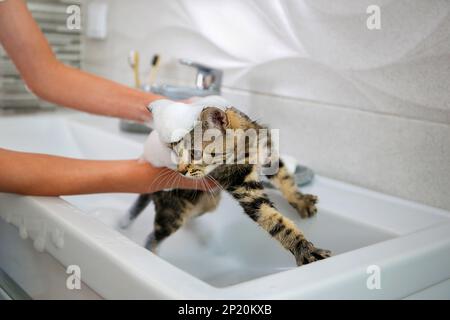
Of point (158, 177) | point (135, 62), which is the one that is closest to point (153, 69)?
point (135, 62)

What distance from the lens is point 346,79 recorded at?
1044 mm

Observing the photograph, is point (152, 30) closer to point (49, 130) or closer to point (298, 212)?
point (49, 130)

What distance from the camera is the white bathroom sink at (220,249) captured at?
59 centimetres

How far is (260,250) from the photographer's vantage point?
105 centimetres

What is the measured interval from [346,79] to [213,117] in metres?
0.41

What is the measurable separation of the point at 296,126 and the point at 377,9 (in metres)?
0.32

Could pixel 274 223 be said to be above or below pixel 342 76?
below

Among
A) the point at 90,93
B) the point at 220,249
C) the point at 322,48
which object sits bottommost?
the point at 220,249

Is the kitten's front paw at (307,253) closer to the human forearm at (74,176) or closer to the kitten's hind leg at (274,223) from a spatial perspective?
the kitten's hind leg at (274,223)

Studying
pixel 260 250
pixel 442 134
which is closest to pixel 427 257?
pixel 442 134
